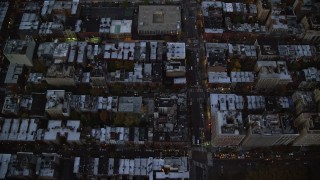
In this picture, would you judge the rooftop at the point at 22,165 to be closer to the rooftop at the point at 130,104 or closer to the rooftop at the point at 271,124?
the rooftop at the point at 130,104

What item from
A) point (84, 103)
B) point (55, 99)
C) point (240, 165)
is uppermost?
point (55, 99)

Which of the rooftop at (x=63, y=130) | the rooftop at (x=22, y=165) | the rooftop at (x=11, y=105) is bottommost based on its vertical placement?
the rooftop at (x=22, y=165)

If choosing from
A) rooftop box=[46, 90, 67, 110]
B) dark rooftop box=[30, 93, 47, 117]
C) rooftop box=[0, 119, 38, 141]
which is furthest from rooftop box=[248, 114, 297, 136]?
rooftop box=[0, 119, 38, 141]

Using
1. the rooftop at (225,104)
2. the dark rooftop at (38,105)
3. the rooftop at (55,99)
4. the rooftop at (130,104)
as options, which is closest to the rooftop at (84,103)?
the rooftop at (55,99)

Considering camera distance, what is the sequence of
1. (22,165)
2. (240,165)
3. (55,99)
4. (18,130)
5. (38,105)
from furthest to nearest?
(38,105) → (55,99) → (18,130) → (240,165) → (22,165)

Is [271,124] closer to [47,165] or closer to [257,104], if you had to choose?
[257,104]

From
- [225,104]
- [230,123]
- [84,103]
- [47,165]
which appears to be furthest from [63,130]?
[225,104]

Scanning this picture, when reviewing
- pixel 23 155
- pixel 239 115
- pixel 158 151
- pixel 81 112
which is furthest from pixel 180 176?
pixel 23 155

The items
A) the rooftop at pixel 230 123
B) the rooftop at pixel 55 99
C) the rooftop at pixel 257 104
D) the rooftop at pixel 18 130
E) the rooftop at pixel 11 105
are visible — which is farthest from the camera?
the rooftop at pixel 257 104

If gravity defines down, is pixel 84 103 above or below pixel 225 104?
below

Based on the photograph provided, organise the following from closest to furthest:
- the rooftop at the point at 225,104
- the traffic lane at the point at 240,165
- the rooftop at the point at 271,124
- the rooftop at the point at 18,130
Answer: the rooftop at the point at 271,124, the traffic lane at the point at 240,165, the rooftop at the point at 18,130, the rooftop at the point at 225,104

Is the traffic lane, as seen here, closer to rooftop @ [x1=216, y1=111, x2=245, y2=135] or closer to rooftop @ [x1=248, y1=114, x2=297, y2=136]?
rooftop @ [x1=216, y1=111, x2=245, y2=135]

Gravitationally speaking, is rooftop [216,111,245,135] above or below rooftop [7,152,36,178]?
above
